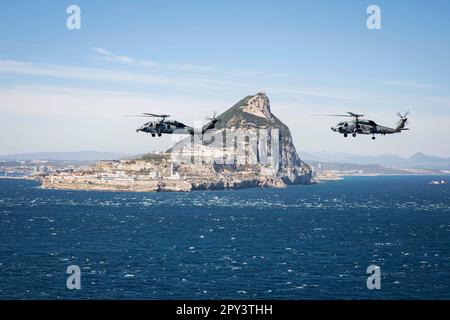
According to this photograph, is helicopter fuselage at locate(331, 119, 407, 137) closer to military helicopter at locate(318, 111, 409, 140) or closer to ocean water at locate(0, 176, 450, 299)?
military helicopter at locate(318, 111, 409, 140)

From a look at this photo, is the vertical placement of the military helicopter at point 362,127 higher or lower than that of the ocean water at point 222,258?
higher

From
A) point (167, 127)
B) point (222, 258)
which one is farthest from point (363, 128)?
point (222, 258)

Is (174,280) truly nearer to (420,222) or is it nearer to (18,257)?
(18,257)

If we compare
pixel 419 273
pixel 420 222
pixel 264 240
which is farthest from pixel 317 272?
pixel 420 222

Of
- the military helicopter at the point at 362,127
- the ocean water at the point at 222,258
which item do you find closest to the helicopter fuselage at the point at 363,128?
the military helicopter at the point at 362,127

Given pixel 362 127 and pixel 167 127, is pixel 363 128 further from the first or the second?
pixel 167 127

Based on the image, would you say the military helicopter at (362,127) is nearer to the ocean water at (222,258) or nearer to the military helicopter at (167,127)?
the military helicopter at (167,127)

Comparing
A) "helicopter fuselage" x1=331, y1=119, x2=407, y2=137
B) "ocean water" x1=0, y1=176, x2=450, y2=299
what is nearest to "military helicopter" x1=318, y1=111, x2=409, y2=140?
"helicopter fuselage" x1=331, y1=119, x2=407, y2=137

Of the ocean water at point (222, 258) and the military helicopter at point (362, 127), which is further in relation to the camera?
the ocean water at point (222, 258)

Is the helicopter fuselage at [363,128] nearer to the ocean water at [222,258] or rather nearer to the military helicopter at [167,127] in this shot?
the military helicopter at [167,127]
